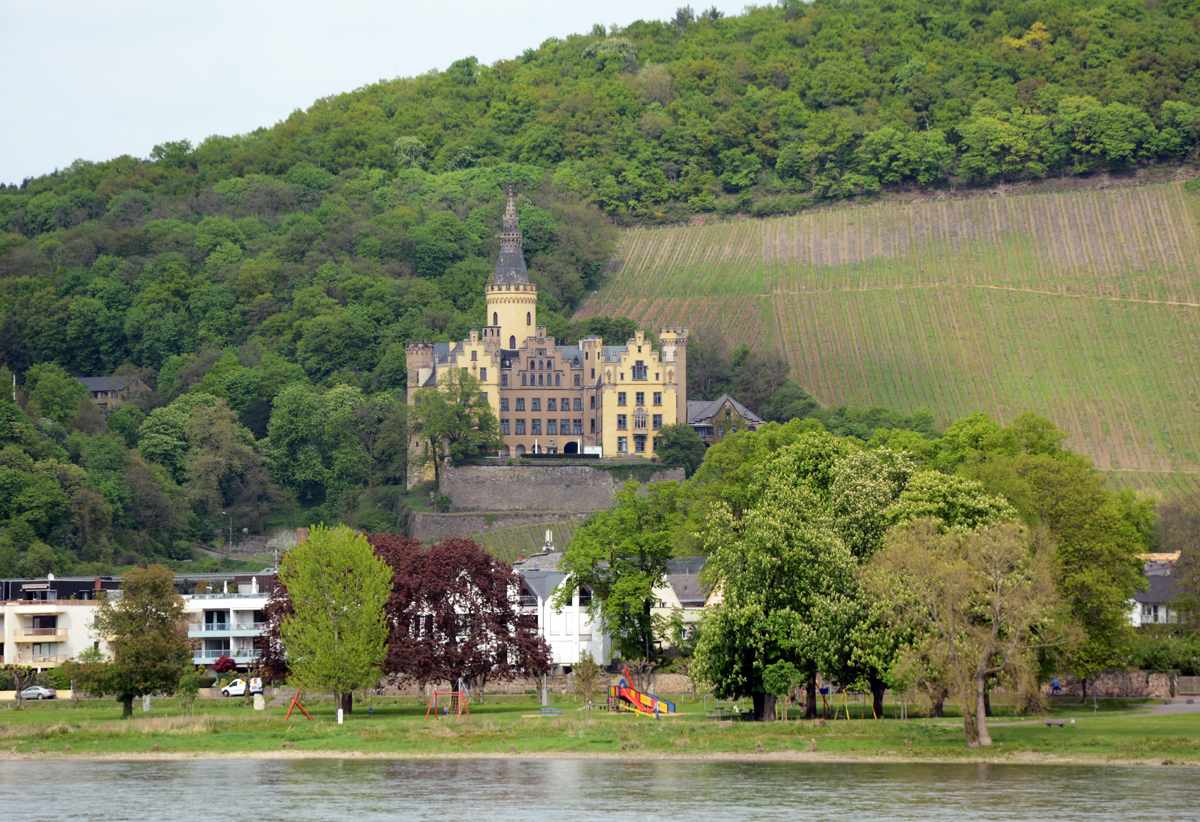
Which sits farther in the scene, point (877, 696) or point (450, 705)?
point (450, 705)

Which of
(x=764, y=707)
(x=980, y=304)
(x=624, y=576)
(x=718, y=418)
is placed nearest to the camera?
(x=764, y=707)

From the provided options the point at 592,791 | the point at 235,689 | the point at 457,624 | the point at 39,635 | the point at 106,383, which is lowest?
the point at 592,791

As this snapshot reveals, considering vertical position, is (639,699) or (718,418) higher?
(718,418)

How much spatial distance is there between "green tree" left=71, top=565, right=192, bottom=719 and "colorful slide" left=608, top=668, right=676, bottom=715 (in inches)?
663

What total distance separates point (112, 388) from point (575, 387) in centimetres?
5579

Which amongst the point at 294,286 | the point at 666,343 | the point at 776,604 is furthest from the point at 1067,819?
the point at 294,286

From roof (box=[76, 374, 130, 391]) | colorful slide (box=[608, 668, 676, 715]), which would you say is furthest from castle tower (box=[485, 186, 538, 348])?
colorful slide (box=[608, 668, 676, 715])

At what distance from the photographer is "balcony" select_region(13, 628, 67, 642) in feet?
275

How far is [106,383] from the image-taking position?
16838 cm

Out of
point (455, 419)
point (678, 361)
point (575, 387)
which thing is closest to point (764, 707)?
point (455, 419)

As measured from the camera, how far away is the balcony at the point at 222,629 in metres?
84.7

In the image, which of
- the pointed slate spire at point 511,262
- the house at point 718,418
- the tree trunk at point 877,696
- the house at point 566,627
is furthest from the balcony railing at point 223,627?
the pointed slate spire at point 511,262

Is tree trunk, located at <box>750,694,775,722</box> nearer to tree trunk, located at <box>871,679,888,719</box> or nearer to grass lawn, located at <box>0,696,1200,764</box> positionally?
grass lawn, located at <box>0,696,1200,764</box>

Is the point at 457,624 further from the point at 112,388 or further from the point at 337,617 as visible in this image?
the point at 112,388
